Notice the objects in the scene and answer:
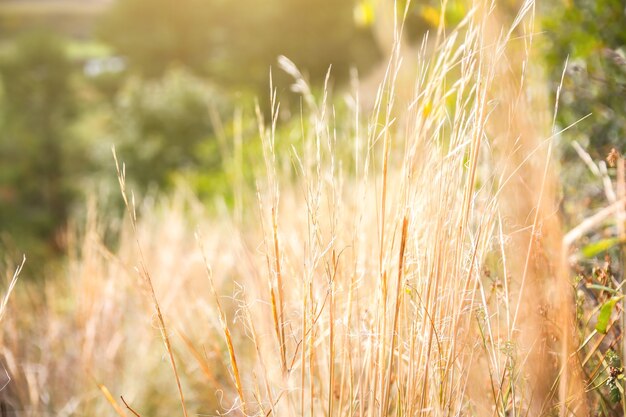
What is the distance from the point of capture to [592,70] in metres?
1.71

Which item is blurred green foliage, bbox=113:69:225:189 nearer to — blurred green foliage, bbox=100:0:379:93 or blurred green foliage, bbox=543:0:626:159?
blurred green foliage, bbox=100:0:379:93

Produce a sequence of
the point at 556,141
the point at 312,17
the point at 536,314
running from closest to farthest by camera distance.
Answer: the point at 536,314 → the point at 556,141 → the point at 312,17

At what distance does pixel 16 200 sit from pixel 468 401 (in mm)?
15630

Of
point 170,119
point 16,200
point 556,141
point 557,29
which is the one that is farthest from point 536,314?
point 16,200

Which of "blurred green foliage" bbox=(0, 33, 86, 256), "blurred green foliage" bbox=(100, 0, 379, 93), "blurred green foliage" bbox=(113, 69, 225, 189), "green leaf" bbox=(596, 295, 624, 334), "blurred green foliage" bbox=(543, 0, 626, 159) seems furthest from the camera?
"blurred green foliage" bbox=(100, 0, 379, 93)

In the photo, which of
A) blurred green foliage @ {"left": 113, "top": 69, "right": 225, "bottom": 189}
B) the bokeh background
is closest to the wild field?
the bokeh background

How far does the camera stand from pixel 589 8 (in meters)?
1.95

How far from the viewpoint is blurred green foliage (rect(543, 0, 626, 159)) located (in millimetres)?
1675

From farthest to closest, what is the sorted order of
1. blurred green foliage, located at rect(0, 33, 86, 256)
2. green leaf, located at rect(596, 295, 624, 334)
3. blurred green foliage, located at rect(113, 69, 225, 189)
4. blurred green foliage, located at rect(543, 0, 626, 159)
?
blurred green foliage, located at rect(0, 33, 86, 256)
blurred green foliage, located at rect(113, 69, 225, 189)
blurred green foliage, located at rect(543, 0, 626, 159)
green leaf, located at rect(596, 295, 624, 334)

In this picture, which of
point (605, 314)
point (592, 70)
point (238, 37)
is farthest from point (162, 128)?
point (238, 37)

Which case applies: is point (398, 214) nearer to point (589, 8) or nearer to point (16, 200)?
point (589, 8)

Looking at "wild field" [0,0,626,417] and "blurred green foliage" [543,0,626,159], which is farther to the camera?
"blurred green foliage" [543,0,626,159]

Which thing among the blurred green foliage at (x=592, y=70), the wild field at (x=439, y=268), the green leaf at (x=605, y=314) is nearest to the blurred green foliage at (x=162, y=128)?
the blurred green foliage at (x=592, y=70)

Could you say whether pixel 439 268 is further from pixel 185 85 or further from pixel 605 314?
pixel 185 85
